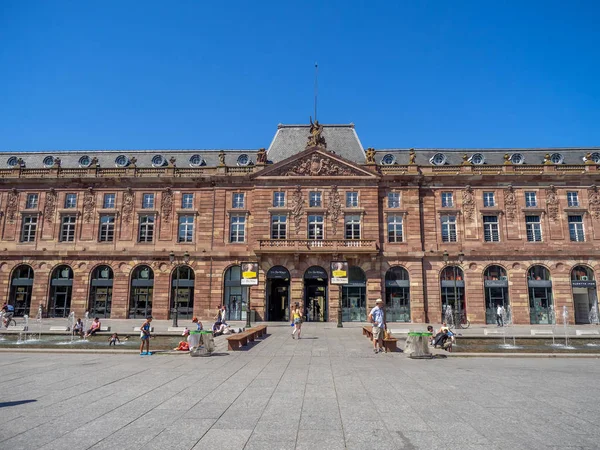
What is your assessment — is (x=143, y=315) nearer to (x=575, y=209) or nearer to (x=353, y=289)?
(x=353, y=289)

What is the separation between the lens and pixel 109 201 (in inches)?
1623

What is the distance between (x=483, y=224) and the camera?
1542 inches

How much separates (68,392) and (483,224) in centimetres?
3793

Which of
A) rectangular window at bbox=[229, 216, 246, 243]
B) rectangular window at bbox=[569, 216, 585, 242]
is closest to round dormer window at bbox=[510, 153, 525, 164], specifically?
rectangular window at bbox=[569, 216, 585, 242]

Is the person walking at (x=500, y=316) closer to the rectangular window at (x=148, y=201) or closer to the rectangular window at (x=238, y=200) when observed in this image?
the rectangular window at (x=238, y=200)

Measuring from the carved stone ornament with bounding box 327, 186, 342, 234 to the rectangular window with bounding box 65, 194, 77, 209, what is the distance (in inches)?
1030

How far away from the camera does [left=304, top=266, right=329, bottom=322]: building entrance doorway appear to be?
123 feet

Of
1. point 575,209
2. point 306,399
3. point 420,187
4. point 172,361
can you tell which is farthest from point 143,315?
point 575,209

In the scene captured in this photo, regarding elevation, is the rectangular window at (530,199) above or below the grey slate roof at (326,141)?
below

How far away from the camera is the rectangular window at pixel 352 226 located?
127ft

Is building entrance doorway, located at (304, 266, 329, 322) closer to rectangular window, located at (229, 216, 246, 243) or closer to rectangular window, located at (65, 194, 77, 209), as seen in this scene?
rectangular window, located at (229, 216, 246, 243)

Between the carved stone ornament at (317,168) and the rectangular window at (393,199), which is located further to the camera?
the rectangular window at (393,199)

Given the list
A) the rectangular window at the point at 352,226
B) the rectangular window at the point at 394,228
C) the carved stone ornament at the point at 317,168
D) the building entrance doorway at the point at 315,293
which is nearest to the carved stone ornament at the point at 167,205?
the carved stone ornament at the point at 317,168

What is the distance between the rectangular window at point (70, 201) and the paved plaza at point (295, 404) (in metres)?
30.4
